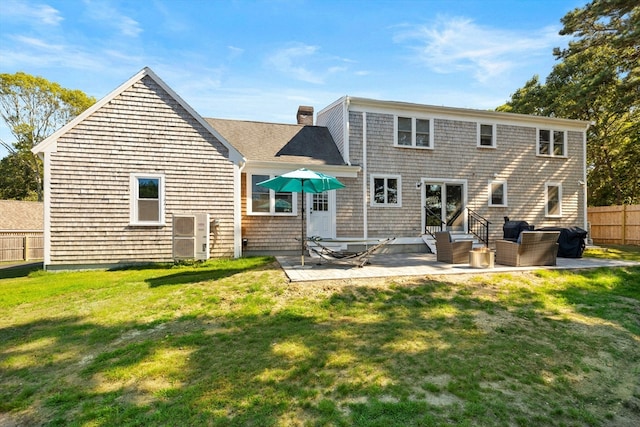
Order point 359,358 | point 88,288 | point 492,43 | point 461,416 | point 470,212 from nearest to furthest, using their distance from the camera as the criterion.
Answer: point 461,416, point 359,358, point 88,288, point 492,43, point 470,212

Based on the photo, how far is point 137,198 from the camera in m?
9.87

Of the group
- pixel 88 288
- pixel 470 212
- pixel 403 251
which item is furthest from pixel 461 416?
pixel 470 212

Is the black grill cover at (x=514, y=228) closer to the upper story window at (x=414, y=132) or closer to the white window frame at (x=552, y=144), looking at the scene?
the upper story window at (x=414, y=132)

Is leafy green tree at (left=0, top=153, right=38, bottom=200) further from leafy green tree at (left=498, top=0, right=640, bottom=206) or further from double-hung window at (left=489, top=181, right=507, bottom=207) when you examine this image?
leafy green tree at (left=498, top=0, right=640, bottom=206)

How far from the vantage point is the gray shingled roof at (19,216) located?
766 inches

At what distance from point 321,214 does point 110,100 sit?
7614 millimetres

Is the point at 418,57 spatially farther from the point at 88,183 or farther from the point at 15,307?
the point at 15,307

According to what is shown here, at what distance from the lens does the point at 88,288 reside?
23.8 feet

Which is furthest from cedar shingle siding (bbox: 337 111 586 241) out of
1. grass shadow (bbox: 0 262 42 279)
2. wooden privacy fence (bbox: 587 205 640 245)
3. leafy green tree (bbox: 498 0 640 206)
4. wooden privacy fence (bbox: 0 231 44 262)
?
wooden privacy fence (bbox: 0 231 44 262)

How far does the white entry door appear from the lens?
12.0 metres

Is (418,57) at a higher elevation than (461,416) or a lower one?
higher

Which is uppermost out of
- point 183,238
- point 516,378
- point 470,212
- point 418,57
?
point 418,57

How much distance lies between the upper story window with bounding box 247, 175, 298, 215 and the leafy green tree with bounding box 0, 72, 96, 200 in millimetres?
28278

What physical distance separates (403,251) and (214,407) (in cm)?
1056
